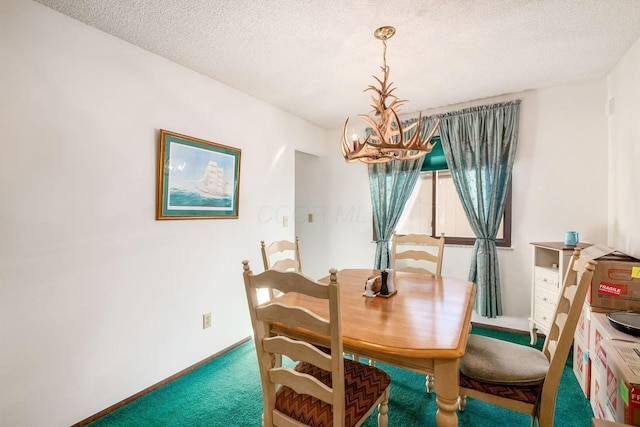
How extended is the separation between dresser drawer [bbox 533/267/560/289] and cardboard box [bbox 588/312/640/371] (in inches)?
24.6

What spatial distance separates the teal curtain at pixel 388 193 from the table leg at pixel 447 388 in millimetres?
2472

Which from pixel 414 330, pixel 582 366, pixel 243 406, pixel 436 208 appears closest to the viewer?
pixel 414 330

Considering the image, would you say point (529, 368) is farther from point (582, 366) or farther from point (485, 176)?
point (485, 176)

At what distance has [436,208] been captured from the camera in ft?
11.5

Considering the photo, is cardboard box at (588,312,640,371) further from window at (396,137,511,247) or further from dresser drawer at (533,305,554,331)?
window at (396,137,511,247)

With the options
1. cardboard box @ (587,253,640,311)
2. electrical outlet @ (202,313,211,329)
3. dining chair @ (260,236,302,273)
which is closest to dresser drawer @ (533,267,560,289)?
cardboard box @ (587,253,640,311)

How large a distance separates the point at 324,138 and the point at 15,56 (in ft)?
10.4

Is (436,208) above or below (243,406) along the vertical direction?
→ above

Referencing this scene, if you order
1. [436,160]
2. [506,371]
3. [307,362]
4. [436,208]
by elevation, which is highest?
[436,160]

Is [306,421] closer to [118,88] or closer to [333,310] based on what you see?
[333,310]

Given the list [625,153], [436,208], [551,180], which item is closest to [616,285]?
[625,153]

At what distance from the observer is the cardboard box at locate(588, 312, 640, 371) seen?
1484mm

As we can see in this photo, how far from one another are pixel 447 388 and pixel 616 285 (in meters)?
1.50

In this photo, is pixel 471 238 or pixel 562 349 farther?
pixel 471 238
